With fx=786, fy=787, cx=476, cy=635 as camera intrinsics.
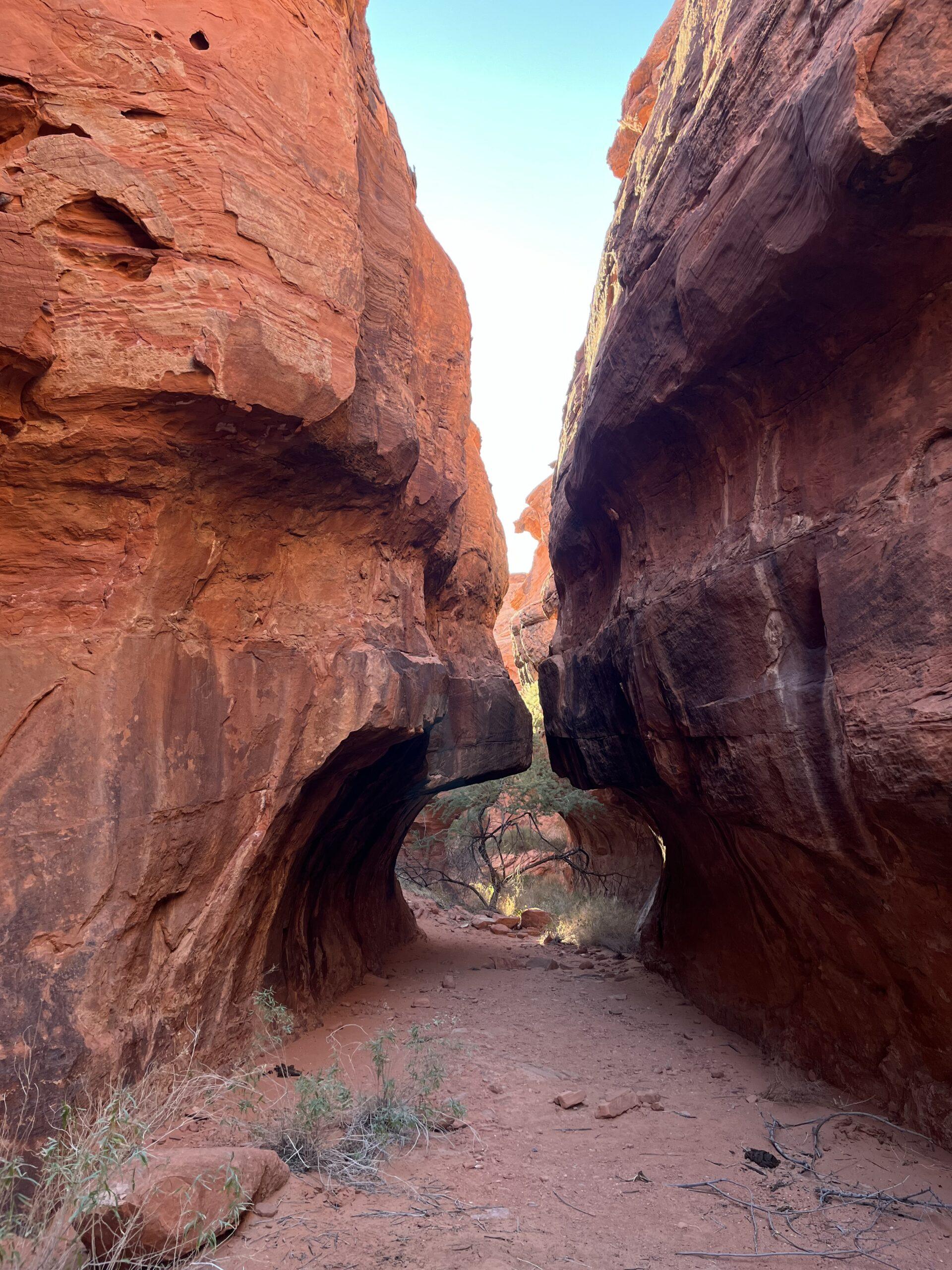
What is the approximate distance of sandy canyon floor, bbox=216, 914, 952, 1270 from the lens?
320 centimetres

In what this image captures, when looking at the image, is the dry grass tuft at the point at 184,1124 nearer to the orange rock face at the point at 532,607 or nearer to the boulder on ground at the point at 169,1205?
the boulder on ground at the point at 169,1205

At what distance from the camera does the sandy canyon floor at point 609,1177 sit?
126 inches

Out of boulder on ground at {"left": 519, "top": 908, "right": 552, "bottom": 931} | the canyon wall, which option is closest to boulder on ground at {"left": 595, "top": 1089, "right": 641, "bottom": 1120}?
the canyon wall

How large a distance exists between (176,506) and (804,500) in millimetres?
3876

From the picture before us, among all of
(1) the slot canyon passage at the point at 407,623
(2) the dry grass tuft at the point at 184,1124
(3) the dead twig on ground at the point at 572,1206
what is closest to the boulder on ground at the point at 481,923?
(1) the slot canyon passage at the point at 407,623

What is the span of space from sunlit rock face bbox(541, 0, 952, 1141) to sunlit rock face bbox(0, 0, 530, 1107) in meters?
2.21

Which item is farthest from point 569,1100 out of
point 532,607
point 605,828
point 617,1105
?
point 532,607

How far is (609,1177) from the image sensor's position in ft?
13.1

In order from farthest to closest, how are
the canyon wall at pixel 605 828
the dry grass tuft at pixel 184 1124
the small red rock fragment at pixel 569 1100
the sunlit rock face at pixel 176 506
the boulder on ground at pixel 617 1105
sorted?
the canyon wall at pixel 605 828 → the small red rock fragment at pixel 569 1100 → the boulder on ground at pixel 617 1105 → the sunlit rock face at pixel 176 506 → the dry grass tuft at pixel 184 1124

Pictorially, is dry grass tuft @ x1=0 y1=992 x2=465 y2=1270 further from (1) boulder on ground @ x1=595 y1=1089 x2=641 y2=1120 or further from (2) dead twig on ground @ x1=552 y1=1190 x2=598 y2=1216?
(1) boulder on ground @ x1=595 y1=1089 x2=641 y2=1120

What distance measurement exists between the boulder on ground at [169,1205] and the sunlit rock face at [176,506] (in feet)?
3.61

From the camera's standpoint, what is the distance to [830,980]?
5.24 metres

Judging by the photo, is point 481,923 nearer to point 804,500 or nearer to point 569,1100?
point 569,1100

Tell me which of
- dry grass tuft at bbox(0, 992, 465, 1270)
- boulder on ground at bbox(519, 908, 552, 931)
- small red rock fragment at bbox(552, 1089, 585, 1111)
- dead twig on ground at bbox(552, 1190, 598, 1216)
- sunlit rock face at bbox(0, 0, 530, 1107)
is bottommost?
boulder on ground at bbox(519, 908, 552, 931)
